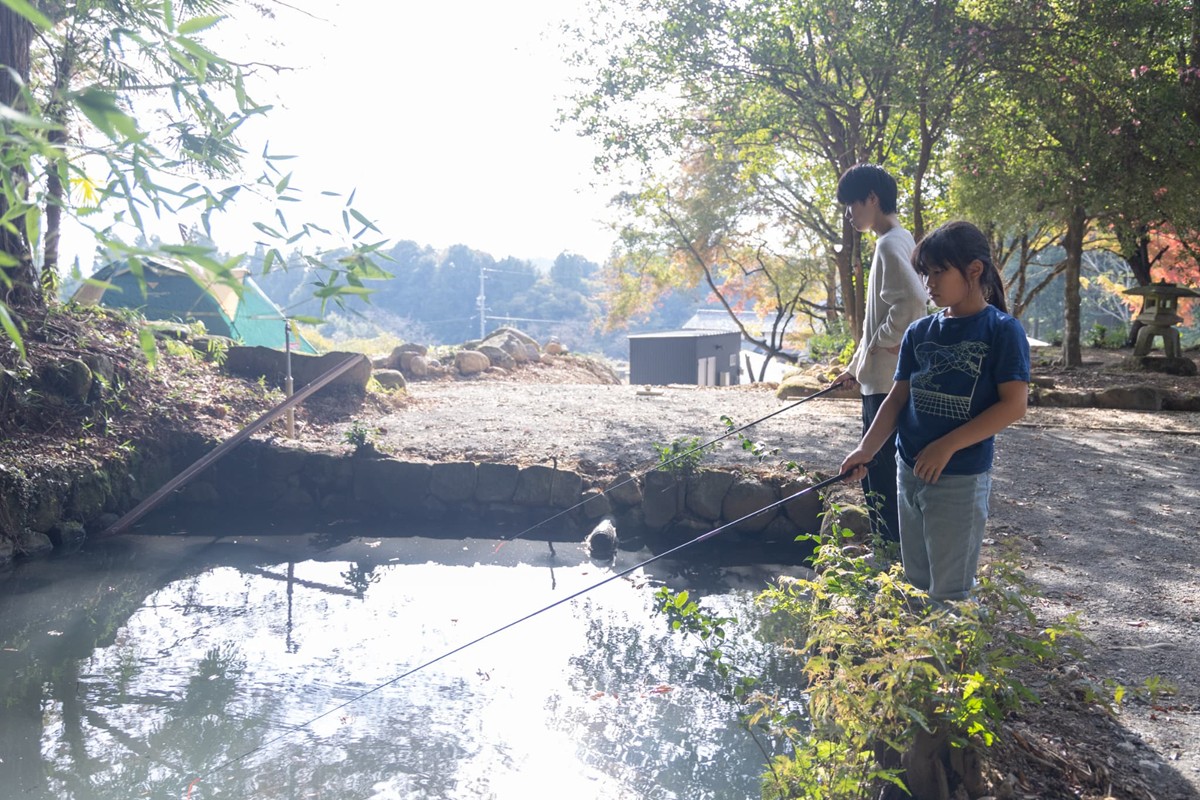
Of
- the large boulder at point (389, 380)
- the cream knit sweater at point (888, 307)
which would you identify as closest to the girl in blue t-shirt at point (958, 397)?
the cream knit sweater at point (888, 307)

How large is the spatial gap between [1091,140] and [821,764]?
9.23 meters

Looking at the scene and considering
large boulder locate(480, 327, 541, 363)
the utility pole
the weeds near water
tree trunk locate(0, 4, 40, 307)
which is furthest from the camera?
the utility pole

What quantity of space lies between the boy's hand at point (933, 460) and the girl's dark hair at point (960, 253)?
0.39 meters

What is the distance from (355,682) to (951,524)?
240cm

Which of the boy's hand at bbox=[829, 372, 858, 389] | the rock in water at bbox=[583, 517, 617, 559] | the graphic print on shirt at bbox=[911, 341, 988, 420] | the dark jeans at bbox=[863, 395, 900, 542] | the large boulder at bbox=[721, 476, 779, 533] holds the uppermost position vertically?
the graphic print on shirt at bbox=[911, 341, 988, 420]

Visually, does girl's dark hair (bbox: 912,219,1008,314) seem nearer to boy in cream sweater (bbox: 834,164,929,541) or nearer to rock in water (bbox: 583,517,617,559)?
boy in cream sweater (bbox: 834,164,929,541)

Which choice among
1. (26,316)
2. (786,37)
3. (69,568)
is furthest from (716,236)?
(69,568)

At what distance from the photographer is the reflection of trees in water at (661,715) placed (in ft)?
9.14

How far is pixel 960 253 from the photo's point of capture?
7.18 feet

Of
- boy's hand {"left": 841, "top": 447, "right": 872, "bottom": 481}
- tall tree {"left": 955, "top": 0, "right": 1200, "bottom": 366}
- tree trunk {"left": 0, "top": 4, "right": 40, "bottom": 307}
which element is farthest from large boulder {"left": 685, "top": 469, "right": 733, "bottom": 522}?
tall tree {"left": 955, "top": 0, "right": 1200, "bottom": 366}

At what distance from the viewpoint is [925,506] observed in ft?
7.48

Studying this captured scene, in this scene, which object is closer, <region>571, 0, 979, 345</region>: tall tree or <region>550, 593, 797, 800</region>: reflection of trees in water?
<region>550, 593, 797, 800</region>: reflection of trees in water

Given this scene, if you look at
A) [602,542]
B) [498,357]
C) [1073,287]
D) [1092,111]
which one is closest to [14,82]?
[602,542]

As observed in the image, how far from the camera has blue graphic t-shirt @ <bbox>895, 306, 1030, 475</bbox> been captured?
2135 mm
